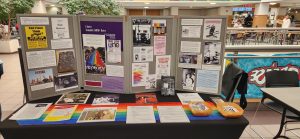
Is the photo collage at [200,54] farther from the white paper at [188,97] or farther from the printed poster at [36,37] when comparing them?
the printed poster at [36,37]

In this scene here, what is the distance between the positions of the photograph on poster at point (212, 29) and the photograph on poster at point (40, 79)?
144cm

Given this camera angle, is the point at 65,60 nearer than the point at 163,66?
Yes

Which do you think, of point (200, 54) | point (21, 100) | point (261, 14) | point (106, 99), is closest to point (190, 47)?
point (200, 54)

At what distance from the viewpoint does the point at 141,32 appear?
186cm

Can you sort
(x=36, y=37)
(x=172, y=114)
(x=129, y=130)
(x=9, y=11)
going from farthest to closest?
(x=9, y=11), (x=36, y=37), (x=172, y=114), (x=129, y=130)

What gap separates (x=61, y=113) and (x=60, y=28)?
0.73m

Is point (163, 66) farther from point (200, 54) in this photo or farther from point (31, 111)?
point (31, 111)

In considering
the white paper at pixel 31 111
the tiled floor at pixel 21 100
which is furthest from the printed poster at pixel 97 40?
the tiled floor at pixel 21 100

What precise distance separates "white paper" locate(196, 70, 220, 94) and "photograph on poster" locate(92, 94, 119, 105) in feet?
2.62

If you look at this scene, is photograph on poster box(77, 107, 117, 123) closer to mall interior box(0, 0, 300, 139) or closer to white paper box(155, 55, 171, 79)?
mall interior box(0, 0, 300, 139)

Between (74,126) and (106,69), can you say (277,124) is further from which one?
(74,126)

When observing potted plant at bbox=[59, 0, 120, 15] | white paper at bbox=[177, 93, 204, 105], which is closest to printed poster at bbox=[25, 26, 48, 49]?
white paper at bbox=[177, 93, 204, 105]

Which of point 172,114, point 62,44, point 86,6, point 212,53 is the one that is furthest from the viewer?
point 86,6

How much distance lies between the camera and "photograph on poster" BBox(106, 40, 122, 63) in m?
1.88
